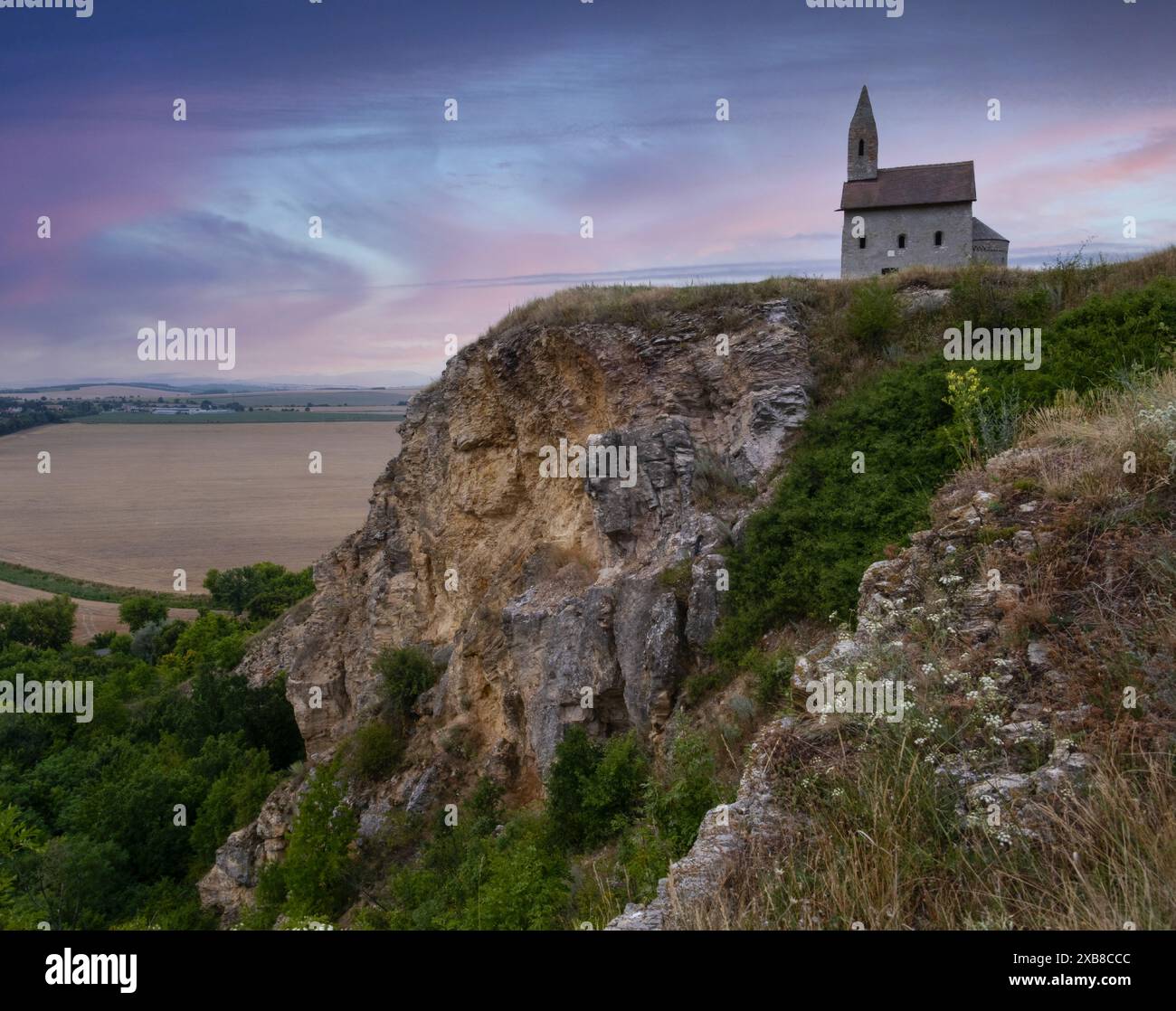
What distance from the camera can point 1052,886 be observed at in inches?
138

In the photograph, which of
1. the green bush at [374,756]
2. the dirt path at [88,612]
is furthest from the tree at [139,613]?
the green bush at [374,756]

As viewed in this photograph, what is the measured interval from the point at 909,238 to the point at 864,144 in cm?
521

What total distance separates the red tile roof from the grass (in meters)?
56.1

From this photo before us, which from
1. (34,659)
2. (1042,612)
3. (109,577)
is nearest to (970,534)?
(1042,612)

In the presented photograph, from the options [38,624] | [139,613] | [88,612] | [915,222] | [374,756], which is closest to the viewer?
[374,756]

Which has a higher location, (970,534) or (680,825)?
(970,534)

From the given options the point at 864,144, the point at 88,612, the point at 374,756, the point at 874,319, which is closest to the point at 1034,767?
the point at 874,319

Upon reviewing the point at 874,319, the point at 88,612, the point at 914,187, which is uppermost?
the point at 914,187

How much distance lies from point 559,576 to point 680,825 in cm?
880

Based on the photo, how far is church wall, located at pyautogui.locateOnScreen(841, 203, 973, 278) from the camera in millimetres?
29203

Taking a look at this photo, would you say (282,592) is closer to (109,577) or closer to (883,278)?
(109,577)

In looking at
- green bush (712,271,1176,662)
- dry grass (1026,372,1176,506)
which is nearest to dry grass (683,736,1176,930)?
dry grass (1026,372,1176,506)

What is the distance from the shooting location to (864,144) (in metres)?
31.8

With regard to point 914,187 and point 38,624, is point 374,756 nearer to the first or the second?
point 914,187
